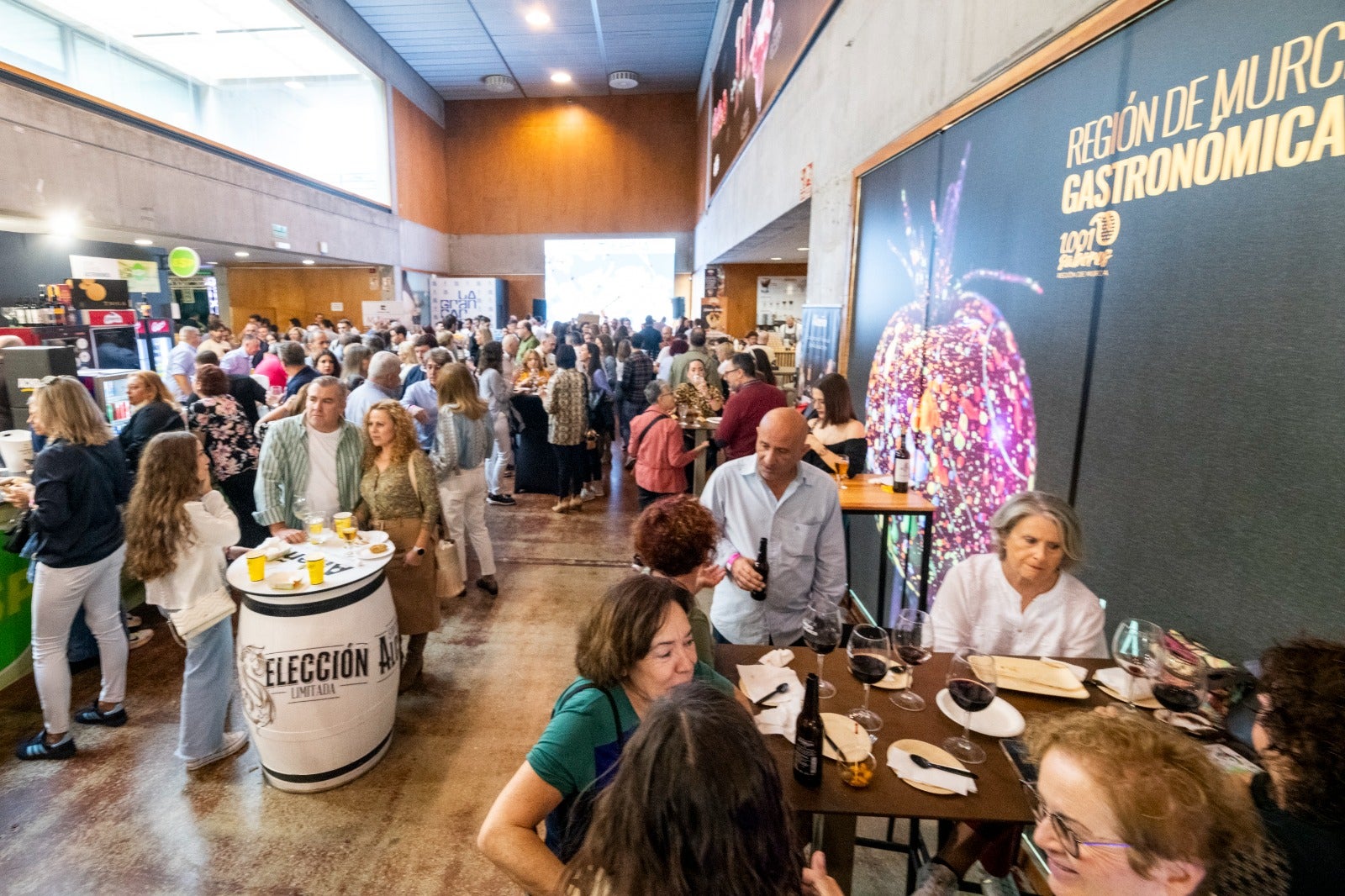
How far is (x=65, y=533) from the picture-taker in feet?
9.28

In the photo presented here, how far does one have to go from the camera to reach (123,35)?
23.7 ft

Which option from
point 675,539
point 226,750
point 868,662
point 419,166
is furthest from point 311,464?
point 419,166

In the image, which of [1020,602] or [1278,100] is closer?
[1278,100]

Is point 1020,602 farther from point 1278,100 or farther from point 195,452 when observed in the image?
point 195,452

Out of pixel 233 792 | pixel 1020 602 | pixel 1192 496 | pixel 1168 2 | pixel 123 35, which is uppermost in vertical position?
pixel 123 35

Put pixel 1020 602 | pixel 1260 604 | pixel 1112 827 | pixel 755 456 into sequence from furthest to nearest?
pixel 755 456, pixel 1020 602, pixel 1260 604, pixel 1112 827

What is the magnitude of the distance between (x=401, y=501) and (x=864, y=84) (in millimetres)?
3876

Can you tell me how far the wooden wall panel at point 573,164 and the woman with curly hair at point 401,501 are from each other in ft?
49.2

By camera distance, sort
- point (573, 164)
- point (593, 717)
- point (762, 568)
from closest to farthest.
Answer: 1. point (593, 717)
2. point (762, 568)
3. point (573, 164)

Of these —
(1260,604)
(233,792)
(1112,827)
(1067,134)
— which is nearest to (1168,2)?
(1067,134)

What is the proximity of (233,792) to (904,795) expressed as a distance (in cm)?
281

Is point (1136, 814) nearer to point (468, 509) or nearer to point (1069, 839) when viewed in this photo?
point (1069, 839)

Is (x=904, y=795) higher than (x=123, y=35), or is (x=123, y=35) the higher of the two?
(x=123, y=35)

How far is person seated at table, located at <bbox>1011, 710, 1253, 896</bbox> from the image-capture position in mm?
958
